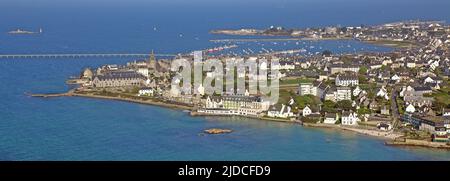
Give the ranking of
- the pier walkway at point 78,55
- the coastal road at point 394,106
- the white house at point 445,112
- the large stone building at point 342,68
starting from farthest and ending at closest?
the pier walkway at point 78,55, the large stone building at point 342,68, the coastal road at point 394,106, the white house at point 445,112

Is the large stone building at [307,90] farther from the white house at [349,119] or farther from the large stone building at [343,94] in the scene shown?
the white house at [349,119]

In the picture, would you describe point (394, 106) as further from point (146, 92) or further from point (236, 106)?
point (146, 92)

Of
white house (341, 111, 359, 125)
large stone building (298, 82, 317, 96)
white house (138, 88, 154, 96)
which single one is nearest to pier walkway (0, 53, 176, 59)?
white house (138, 88, 154, 96)

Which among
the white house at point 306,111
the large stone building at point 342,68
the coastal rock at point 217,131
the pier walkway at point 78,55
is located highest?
the pier walkway at point 78,55

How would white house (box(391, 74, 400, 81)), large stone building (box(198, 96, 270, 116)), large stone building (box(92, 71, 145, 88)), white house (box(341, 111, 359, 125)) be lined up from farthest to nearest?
→ 1. white house (box(391, 74, 400, 81))
2. large stone building (box(92, 71, 145, 88))
3. large stone building (box(198, 96, 270, 116))
4. white house (box(341, 111, 359, 125))

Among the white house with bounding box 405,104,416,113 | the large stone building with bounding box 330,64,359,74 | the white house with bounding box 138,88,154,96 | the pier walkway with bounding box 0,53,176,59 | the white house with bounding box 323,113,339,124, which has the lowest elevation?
the white house with bounding box 323,113,339,124

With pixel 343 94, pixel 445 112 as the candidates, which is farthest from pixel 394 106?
pixel 445 112

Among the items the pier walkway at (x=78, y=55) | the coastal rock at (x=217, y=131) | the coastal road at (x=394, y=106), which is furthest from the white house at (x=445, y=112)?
the pier walkway at (x=78, y=55)

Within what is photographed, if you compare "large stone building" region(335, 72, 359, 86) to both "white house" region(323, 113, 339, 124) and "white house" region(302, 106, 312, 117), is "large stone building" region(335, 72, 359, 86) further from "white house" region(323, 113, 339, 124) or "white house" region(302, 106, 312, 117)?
"white house" region(323, 113, 339, 124)

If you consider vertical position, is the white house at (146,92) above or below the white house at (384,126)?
above
